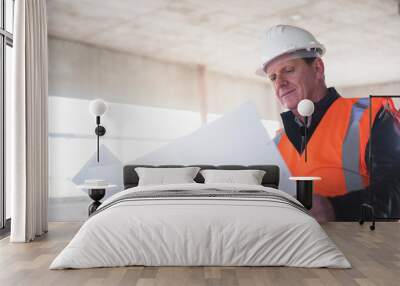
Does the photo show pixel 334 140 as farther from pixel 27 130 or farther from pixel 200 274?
pixel 27 130

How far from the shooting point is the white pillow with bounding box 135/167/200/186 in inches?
248

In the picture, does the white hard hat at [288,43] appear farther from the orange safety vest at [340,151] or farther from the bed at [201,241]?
the bed at [201,241]

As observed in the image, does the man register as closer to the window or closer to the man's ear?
the man's ear

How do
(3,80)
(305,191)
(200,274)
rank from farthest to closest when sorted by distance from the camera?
(305,191) < (3,80) < (200,274)

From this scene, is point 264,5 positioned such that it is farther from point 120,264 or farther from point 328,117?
point 120,264

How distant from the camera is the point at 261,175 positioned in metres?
6.48

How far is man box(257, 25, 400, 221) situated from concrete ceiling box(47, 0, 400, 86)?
0.23 m

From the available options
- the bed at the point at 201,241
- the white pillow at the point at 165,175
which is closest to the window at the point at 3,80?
the white pillow at the point at 165,175

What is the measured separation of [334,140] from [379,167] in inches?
28.6

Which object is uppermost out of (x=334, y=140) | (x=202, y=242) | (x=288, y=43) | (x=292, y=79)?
(x=288, y=43)

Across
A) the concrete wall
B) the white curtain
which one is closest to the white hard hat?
the concrete wall

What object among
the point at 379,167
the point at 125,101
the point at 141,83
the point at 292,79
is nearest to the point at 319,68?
the point at 292,79

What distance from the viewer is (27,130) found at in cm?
539

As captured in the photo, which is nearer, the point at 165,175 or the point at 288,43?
the point at 165,175
